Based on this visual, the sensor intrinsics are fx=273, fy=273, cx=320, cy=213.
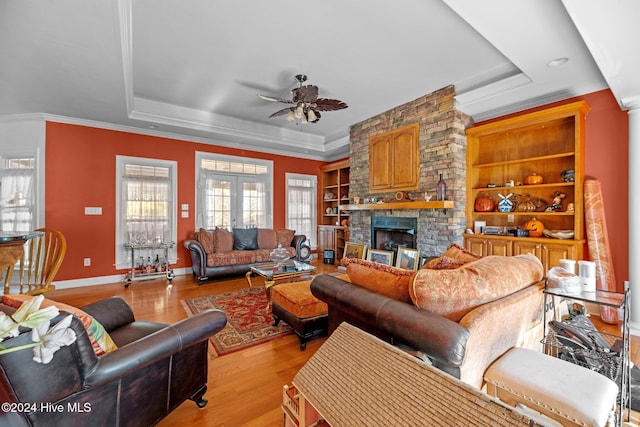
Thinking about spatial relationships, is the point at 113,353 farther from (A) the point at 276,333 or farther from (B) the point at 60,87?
(B) the point at 60,87

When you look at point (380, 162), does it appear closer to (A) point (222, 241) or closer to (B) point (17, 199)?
(A) point (222, 241)

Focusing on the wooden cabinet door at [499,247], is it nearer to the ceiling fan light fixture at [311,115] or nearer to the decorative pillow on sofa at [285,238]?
the ceiling fan light fixture at [311,115]

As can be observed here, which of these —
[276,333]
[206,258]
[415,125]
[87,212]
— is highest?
[415,125]

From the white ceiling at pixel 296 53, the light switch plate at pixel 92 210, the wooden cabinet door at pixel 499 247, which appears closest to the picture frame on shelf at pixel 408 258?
the wooden cabinet door at pixel 499 247

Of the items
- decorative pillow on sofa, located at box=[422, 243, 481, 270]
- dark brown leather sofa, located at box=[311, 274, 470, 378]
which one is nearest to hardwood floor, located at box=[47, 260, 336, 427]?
dark brown leather sofa, located at box=[311, 274, 470, 378]

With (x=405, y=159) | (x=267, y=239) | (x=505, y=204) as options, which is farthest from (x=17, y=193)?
(x=505, y=204)

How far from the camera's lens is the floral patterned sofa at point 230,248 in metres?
4.74

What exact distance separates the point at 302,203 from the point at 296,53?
4.37 m

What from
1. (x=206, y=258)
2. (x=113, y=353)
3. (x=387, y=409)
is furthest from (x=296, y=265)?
(x=387, y=409)

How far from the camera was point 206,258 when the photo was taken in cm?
475

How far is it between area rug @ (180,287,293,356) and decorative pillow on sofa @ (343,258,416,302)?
1.38 metres

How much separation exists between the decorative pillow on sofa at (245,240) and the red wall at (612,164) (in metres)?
5.13

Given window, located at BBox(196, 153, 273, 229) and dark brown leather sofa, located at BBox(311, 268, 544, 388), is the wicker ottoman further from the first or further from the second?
window, located at BBox(196, 153, 273, 229)

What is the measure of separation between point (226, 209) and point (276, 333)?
391 centimetres
